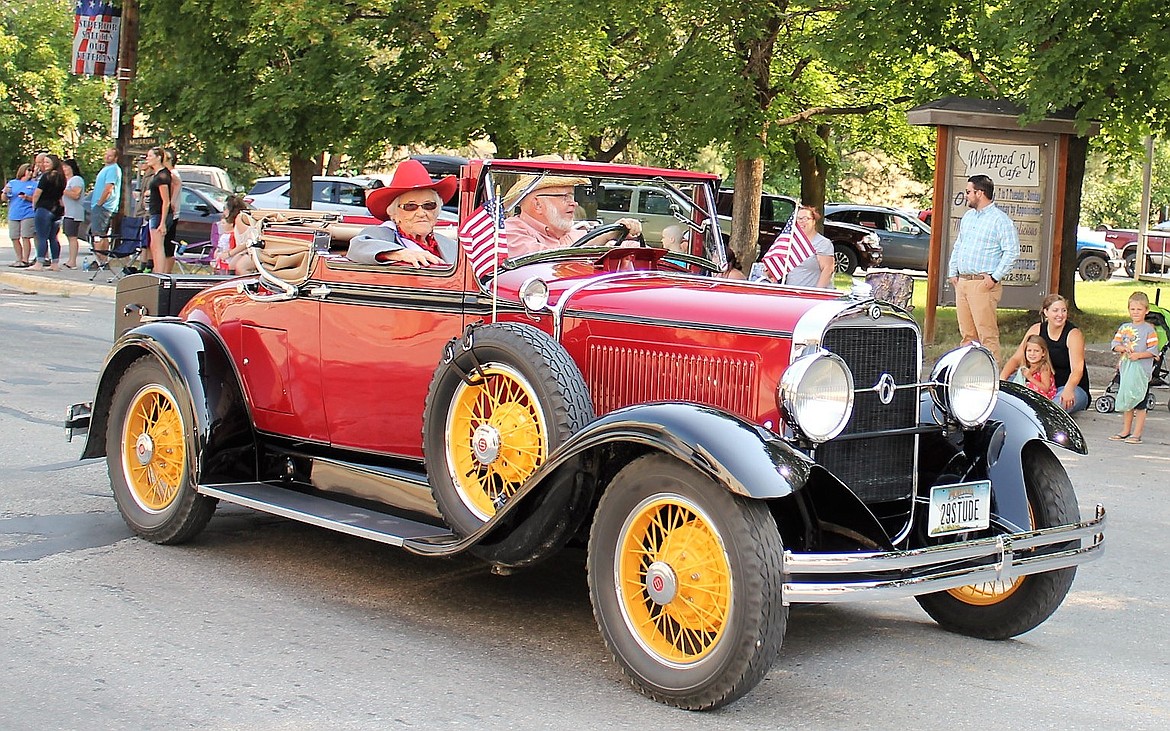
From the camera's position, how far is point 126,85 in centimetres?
2128

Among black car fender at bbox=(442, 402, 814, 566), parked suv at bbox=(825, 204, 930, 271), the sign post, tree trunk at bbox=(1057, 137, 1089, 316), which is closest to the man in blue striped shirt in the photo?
the sign post

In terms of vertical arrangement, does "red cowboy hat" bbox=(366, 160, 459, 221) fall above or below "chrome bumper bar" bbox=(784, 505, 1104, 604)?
above

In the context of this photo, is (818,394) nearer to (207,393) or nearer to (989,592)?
(989,592)

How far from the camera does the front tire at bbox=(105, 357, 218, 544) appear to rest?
21.0ft

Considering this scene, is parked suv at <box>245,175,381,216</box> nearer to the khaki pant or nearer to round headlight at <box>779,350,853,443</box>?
the khaki pant

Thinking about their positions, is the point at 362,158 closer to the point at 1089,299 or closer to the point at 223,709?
the point at 1089,299

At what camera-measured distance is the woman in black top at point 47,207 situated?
21.2m

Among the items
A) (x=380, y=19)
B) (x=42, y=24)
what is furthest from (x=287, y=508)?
(x=42, y=24)

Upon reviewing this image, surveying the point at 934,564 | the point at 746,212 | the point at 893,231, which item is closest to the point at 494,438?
the point at 934,564

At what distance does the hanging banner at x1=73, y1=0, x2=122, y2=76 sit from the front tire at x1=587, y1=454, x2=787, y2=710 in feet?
62.9

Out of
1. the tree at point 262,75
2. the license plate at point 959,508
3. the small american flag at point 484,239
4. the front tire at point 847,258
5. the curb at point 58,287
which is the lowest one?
the license plate at point 959,508

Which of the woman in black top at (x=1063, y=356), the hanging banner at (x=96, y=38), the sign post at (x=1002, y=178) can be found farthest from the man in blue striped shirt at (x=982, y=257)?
the hanging banner at (x=96, y=38)

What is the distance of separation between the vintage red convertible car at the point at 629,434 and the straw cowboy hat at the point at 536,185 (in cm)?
4

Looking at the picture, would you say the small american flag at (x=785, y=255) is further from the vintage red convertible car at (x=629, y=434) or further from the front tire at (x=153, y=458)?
the front tire at (x=153, y=458)
